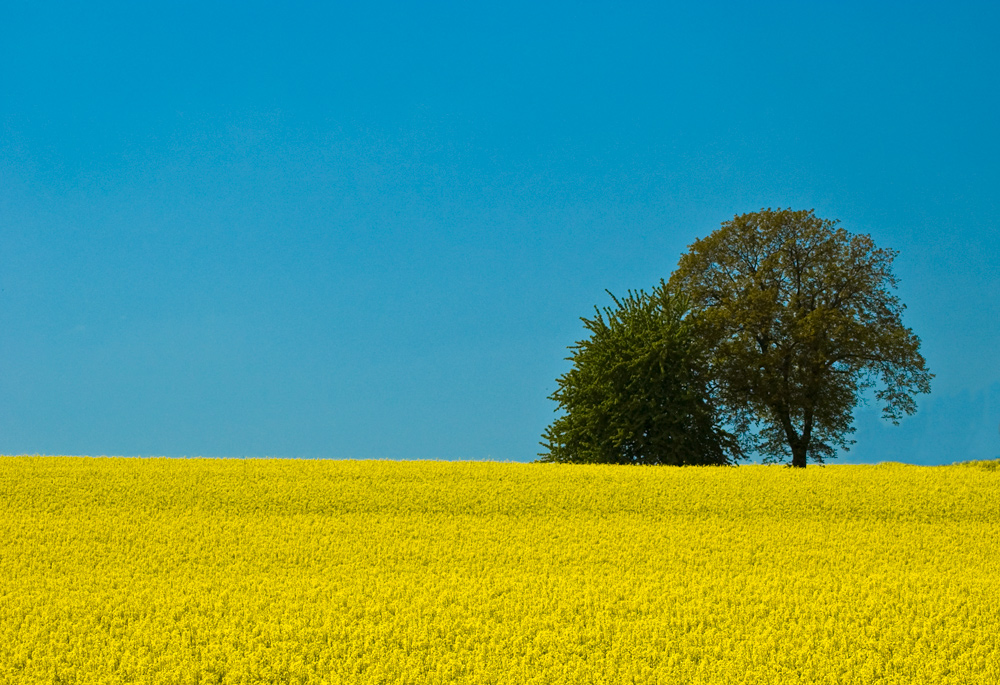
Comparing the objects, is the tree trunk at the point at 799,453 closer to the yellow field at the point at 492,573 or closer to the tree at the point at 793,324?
the tree at the point at 793,324

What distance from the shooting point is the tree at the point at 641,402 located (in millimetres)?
23641

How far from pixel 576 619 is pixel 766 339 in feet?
67.6

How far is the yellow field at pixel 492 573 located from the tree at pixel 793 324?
26.7ft

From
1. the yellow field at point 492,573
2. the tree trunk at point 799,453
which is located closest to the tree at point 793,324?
the tree trunk at point 799,453

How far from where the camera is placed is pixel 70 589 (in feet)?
36.9

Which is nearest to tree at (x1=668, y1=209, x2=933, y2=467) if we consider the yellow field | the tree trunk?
the tree trunk

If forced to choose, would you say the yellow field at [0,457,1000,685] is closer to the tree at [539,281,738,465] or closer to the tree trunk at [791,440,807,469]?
the tree at [539,281,738,465]

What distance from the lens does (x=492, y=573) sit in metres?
11.9

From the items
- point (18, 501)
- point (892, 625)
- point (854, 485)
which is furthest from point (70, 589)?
point (854, 485)

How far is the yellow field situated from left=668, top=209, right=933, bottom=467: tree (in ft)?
26.7

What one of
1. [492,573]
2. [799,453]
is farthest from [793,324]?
[492,573]

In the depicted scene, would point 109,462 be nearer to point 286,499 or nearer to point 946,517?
point 286,499

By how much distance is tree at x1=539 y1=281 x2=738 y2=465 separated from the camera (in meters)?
23.6

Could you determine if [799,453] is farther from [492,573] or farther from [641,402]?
[492,573]
